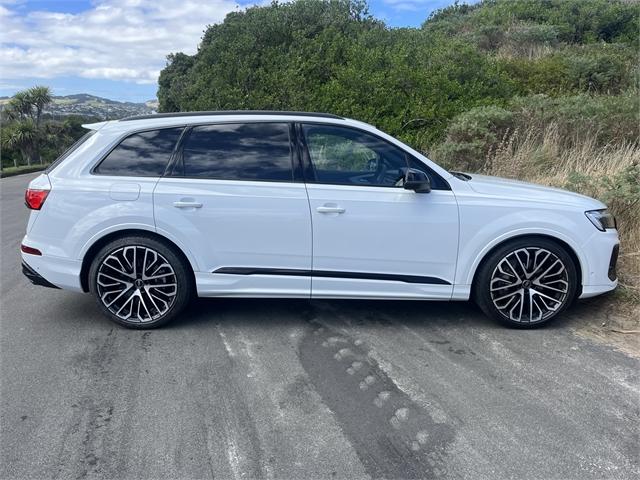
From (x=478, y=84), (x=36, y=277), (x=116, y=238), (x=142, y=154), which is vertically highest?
(x=478, y=84)

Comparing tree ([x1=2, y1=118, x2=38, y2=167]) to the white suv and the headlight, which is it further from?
the headlight

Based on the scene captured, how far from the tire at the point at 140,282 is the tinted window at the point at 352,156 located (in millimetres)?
1460

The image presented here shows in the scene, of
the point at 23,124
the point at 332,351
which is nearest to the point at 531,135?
the point at 332,351

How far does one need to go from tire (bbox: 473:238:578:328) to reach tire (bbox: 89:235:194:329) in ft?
8.35

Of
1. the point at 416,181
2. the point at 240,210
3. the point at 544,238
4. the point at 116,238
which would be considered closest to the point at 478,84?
the point at 544,238

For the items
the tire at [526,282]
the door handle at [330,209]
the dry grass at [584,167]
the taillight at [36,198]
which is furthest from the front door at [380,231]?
the taillight at [36,198]

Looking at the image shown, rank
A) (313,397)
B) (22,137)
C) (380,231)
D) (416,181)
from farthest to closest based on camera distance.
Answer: (22,137) < (380,231) < (416,181) < (313,397)

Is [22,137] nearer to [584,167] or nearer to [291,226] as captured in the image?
[584,167]

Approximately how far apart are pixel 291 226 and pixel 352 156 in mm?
831

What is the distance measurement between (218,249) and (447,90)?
9071 mm

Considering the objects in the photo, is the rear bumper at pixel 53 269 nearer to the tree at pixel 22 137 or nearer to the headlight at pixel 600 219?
the headlight at pixel 600 219

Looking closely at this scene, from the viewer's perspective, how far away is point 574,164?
806 cm

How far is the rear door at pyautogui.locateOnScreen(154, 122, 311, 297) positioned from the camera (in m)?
4.58

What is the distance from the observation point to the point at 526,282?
468 centimetres
